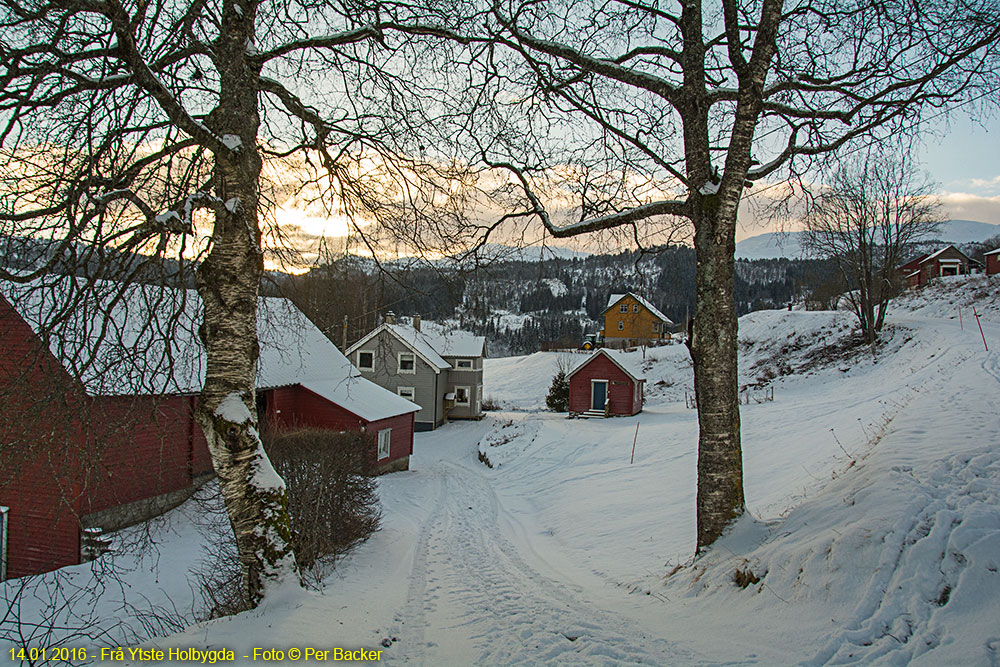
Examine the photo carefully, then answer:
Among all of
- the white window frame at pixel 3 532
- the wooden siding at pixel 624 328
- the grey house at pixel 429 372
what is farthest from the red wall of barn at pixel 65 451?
the wooden siding at pixel 624 328

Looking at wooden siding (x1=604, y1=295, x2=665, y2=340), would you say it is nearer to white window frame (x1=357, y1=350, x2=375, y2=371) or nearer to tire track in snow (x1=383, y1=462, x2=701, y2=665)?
white window frame (x1=357, y1=350, x2=375, y2=371)

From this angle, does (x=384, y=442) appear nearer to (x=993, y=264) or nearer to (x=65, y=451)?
(x=65, y=451)

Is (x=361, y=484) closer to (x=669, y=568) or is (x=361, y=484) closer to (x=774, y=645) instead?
(x=669, y=568)

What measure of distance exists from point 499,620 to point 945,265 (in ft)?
219

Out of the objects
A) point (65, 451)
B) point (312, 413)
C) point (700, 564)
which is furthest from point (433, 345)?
point (65, 451)

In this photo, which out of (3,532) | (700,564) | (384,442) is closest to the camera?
(700,564)

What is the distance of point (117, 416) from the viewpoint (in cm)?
→ 536

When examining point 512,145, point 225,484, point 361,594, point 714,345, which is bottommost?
point 361,594

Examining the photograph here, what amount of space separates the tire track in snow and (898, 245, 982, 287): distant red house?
2320 inches

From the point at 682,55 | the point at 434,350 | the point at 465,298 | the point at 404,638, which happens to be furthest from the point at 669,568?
the point at 434,350

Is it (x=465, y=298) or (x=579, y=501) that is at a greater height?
(x=465, y=298)

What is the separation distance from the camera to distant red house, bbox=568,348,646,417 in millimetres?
31297

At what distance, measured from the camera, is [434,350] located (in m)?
35.2

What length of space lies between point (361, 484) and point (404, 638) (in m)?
5.81
